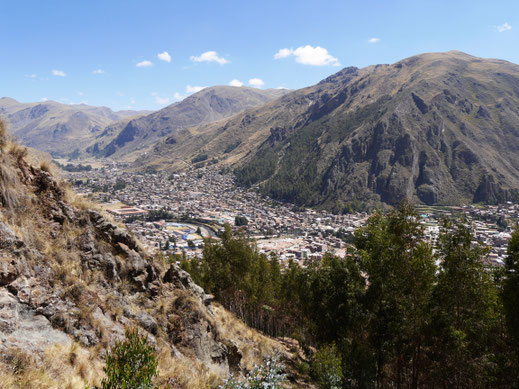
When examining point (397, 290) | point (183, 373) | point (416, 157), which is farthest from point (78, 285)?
point (416, 157)

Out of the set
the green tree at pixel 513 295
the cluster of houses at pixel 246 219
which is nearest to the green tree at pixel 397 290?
the green tree at pixel 513 295

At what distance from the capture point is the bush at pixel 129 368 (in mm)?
5355

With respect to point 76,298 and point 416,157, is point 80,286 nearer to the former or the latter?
point 76,298

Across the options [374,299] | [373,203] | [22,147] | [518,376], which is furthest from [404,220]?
[373,203]

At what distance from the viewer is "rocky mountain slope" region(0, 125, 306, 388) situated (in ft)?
22.2

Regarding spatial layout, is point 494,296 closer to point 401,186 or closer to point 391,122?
point 401,186

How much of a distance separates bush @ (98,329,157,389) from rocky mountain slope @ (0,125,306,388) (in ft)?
5.43

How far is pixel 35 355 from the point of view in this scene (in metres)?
6.36

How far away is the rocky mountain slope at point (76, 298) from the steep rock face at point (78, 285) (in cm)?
3

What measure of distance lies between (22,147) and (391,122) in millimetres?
191083

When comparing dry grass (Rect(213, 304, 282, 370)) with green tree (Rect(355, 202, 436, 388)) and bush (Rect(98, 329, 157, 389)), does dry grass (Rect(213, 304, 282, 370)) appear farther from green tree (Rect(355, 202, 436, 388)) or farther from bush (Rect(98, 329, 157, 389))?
bush (Rect(98, 329, 157, 389))

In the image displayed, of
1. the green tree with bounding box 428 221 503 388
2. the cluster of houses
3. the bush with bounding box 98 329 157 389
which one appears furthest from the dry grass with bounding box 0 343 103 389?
the cluster of houses

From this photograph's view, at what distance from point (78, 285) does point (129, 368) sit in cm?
500

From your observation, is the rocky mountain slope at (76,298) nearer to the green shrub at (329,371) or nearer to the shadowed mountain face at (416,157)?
the green shrub at (329,371)
